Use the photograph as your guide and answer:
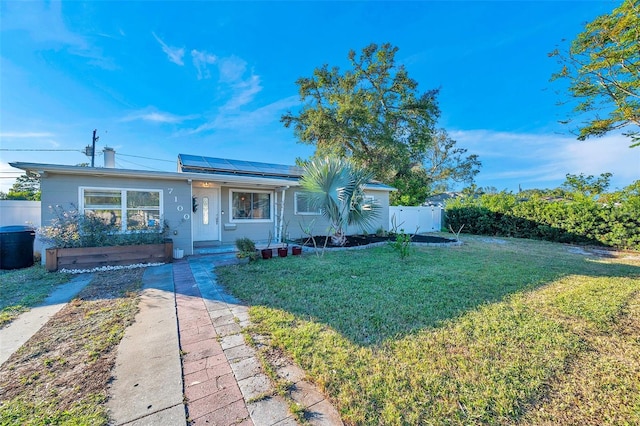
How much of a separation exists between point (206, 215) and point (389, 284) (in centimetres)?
715

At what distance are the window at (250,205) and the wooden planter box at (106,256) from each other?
302 centimetres

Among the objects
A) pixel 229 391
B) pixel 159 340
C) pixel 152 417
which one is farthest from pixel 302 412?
pixel 159 340

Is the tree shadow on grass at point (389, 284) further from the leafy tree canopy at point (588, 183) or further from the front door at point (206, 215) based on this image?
the leafy tree canopy at point (588, 183)

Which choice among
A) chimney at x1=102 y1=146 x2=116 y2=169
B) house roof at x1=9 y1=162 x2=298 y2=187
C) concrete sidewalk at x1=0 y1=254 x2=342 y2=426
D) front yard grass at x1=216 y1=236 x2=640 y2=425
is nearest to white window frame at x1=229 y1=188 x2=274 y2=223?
house roof at x1=9 y1=162 x2=298 y2=187

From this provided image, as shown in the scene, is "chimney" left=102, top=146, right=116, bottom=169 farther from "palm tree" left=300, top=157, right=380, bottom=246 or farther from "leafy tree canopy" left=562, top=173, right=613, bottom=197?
"leafy tree canopy" left=562, top=173, right=613, bottom=197

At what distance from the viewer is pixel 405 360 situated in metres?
2.58

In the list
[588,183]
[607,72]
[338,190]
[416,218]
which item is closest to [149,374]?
[338,190]

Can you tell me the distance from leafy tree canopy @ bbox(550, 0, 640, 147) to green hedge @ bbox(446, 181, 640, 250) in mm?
3700

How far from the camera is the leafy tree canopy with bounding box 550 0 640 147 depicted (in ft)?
22.1

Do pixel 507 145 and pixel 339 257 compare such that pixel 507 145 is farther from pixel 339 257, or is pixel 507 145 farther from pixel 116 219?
pixel 116 219

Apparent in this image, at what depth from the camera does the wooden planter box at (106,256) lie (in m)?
5.89

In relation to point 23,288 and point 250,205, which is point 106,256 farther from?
point 250,205

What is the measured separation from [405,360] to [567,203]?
14.1m

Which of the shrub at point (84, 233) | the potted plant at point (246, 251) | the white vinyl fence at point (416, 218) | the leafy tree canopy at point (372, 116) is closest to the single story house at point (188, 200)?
the shrub at point (84, 233)
